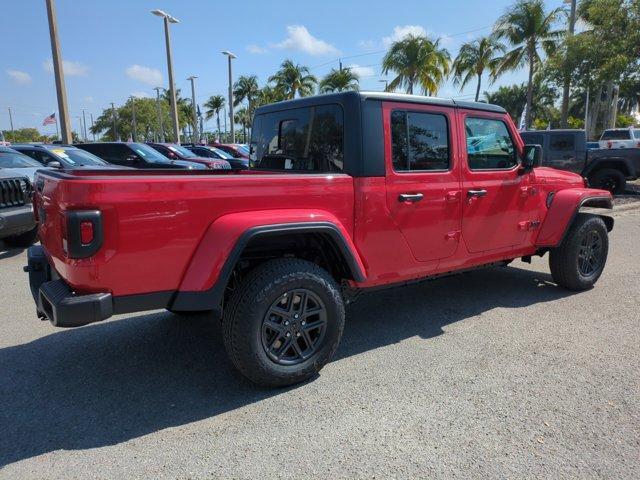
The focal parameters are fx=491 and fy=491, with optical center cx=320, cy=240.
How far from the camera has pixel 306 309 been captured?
3186 millimetres

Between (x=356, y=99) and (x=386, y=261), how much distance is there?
3.82 feet

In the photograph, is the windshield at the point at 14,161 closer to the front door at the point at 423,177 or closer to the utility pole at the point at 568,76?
the front door at the point at 423,177

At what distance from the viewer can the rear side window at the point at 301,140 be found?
3525mm

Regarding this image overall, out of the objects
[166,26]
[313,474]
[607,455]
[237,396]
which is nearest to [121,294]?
[237,396]

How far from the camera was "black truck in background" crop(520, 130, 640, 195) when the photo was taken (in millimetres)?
12375

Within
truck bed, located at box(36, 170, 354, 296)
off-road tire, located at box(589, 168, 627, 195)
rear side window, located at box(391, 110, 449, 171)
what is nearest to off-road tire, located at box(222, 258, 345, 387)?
truck bed, located at box(36, 170, 354, 296)

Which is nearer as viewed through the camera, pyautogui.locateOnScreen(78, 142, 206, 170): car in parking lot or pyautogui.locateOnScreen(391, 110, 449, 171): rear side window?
pyautogui.locateOnScreen(391, 110, 449, 171): rear side window

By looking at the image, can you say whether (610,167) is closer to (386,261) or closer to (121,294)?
(386,261)

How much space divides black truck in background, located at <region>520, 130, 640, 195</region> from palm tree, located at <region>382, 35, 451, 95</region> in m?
Answer: 16.8

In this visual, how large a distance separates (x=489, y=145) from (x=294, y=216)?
2195 mm

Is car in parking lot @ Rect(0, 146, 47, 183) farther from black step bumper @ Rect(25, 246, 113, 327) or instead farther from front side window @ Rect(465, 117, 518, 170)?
front side window @ Rect(465, 117, 518, 170)

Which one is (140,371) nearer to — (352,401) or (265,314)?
(265,314)

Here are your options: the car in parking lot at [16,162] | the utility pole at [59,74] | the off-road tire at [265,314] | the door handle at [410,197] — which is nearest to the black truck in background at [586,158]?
the door handle at [410,197]

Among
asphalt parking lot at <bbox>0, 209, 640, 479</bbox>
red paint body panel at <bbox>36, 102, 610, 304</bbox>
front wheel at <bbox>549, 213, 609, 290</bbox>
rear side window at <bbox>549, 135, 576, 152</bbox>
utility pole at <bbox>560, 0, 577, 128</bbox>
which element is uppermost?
utility pole at <bbox>560, 0, 577, 128</bbox>
